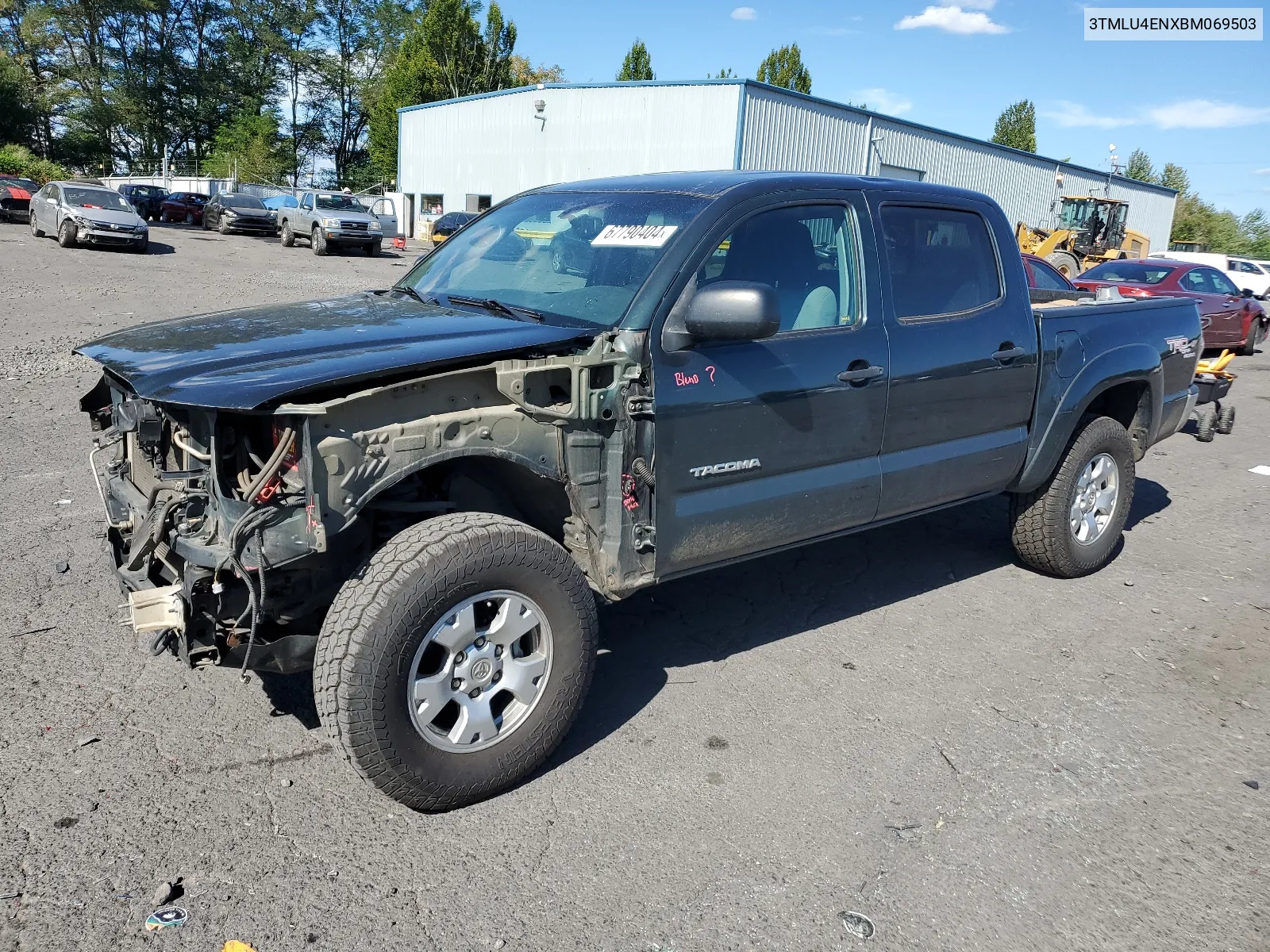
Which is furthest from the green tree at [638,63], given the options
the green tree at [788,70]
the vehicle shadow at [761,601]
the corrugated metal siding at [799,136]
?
the vehicle shadow at [761,601]

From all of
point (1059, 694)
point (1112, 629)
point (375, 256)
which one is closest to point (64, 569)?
point (1059, 694)

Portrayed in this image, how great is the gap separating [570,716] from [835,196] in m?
2.38

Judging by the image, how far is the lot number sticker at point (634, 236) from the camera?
11.9ft

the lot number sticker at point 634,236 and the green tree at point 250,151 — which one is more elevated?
the green tree at point 250,151

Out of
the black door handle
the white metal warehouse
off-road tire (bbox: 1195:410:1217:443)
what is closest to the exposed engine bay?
the black door handle

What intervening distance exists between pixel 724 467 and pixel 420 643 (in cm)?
131

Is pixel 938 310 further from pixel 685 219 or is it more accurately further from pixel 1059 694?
pixel 1059 694

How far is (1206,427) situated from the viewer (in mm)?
9922

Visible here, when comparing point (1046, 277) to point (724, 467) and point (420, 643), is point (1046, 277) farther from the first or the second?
point (420, 643)

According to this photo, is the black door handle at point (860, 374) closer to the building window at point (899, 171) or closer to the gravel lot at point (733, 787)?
the gravel lot at point (733, 787)

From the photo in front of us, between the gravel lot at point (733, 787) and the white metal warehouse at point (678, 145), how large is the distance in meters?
21.2

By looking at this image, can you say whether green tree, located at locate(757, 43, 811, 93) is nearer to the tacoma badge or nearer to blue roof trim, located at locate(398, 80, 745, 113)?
blue roof trim, located at locate(398, 80, 745, 113)

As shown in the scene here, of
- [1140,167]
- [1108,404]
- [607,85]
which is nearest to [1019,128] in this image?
[1140,167]

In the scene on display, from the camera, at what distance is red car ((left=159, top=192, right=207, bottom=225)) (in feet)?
124
